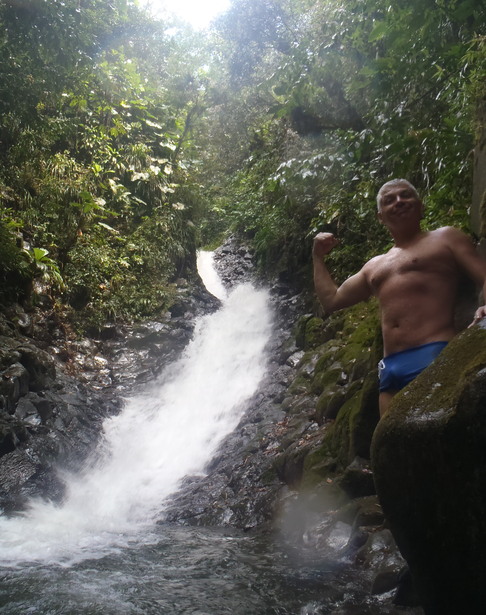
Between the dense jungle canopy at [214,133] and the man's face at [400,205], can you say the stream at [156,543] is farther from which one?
the dense jungle canopy at [214,133]

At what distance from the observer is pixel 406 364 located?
8.77 feet

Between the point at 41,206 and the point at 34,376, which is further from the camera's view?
the point at 41,206

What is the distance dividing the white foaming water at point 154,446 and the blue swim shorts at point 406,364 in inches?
117

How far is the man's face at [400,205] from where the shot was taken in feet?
9.59

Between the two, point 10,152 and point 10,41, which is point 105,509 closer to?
point 10,41

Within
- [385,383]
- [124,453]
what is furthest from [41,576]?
[124,453]

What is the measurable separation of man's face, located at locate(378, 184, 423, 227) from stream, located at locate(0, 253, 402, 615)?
2.20 metres

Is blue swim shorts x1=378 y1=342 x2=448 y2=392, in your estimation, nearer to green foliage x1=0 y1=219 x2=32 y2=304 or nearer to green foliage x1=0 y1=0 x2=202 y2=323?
green foliage x1=0 y1=0 x2=202 y2=323

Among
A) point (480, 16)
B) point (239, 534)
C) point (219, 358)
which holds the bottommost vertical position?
point (239, 534)

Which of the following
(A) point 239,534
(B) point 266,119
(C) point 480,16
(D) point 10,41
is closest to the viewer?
(C) point 480,16

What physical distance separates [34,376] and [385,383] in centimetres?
709

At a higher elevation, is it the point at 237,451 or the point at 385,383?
the point at 385,383

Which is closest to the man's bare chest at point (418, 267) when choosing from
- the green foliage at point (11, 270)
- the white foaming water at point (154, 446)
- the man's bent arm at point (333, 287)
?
the man's bent arm at point (333, 287)

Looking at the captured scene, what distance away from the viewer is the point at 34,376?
8.39m
